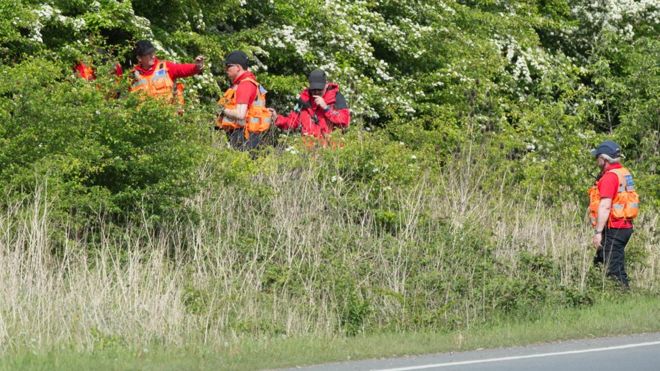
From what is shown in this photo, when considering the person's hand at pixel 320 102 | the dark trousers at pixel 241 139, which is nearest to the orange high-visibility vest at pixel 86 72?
the dark trousers at pixel 241 139

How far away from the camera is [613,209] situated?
14.0 metres

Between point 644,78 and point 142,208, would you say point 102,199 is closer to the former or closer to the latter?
point 142,208

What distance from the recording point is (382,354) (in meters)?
10.5

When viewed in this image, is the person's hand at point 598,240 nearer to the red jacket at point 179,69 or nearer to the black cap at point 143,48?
the red jacket at point 179,69

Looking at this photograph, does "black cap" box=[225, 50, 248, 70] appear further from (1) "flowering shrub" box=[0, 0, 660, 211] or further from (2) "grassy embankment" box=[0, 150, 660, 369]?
(2) "grassy embankment" box=[0, 150, 660, 369]

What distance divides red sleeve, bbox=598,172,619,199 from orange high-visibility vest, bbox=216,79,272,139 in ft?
13.9

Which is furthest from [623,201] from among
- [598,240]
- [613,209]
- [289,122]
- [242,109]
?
[242,109]

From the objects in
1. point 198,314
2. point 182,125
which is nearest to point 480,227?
point 182,125

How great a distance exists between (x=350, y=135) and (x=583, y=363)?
6.50 metres

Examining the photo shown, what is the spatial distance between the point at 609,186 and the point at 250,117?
4.42m

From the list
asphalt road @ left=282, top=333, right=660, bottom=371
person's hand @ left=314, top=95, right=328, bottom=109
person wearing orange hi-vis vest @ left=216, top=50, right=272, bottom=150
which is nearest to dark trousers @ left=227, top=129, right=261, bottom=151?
person wearing orange hi-vis vest @ left=216, top=50, right=272, bottom=150

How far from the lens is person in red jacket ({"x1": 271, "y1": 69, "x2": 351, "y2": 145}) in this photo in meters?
16.0

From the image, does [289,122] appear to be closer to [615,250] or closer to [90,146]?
[90,146]

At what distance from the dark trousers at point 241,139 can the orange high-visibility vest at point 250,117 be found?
0.05m
